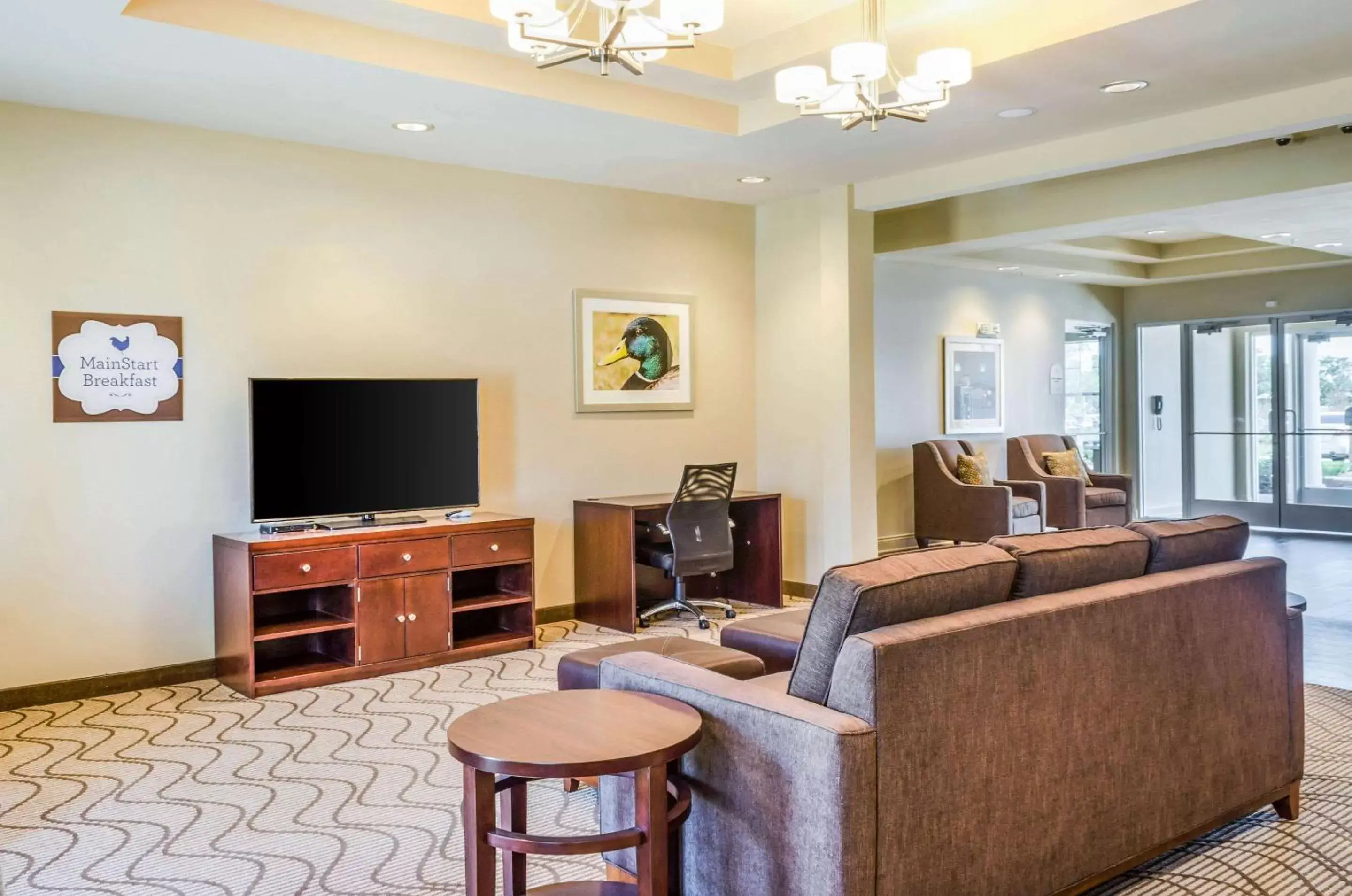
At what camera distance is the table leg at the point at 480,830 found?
7.25ft

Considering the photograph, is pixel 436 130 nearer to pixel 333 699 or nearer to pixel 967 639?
pixel 333 699

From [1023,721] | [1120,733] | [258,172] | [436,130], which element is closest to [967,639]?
[1023,721]

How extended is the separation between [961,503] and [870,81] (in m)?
5.22

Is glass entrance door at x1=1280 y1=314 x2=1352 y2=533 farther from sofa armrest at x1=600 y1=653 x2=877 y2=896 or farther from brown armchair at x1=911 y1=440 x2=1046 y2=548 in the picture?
sofa armrest at x1=600 y1=653 x2=877 y2=896

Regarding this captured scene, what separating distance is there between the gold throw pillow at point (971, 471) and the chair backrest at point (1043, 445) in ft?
3.13

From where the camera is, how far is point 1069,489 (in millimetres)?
9156

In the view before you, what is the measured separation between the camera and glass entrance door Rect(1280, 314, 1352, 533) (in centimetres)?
991

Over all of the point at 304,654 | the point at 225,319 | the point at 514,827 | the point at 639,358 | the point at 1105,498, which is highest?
the point at 225,319

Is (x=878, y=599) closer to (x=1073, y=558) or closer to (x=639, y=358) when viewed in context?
(x=1073, y=558)

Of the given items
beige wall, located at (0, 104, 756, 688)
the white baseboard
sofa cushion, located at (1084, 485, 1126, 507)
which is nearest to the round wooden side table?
beige wall, located at (0, 104, 756, 688)

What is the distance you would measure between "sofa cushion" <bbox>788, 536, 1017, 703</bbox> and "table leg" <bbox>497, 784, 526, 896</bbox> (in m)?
0.73

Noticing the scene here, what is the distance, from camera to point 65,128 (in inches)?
184

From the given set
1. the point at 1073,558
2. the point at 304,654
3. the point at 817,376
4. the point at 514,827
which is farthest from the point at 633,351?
the point at 514,827

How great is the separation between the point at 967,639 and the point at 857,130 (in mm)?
3611
